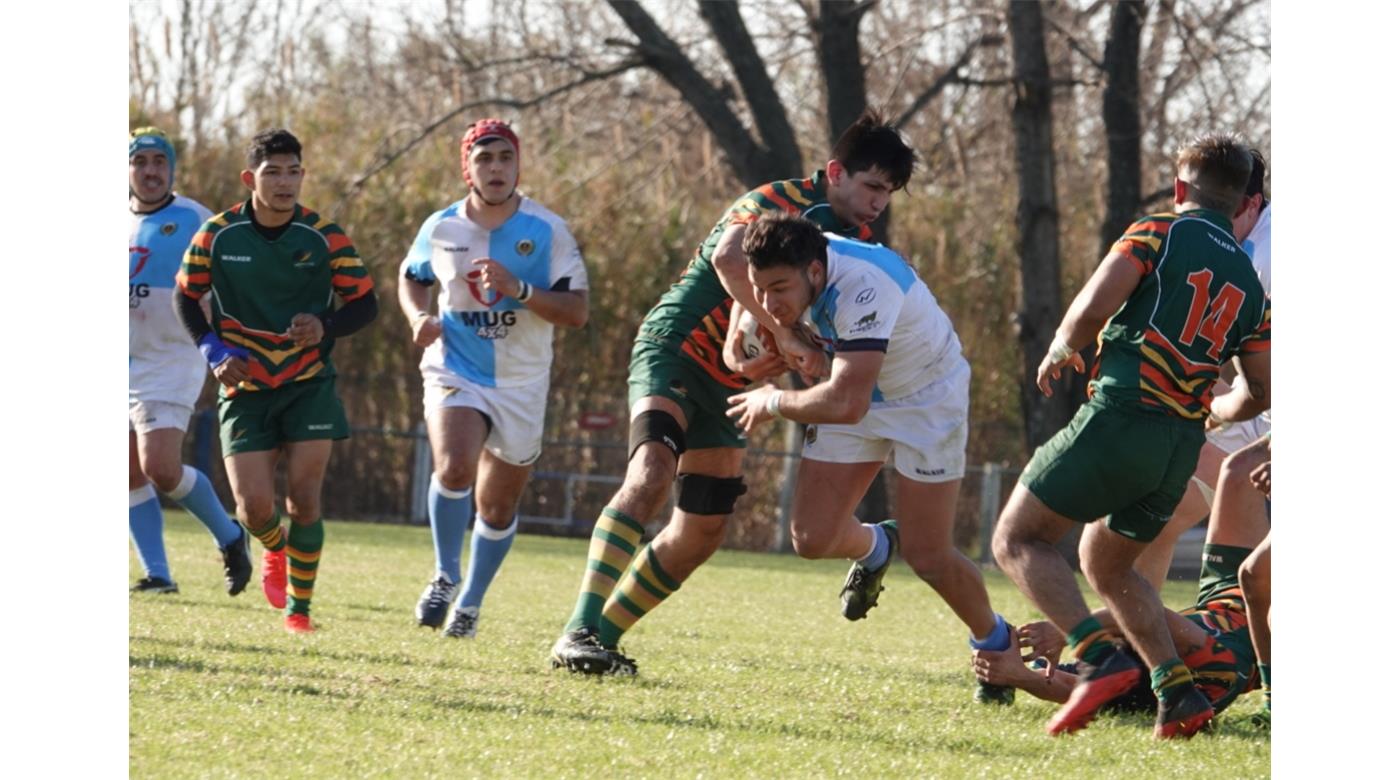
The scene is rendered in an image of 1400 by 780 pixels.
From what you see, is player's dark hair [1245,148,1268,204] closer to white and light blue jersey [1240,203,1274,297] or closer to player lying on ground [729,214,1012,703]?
white and light blue jersey [1240,203,1274,297]

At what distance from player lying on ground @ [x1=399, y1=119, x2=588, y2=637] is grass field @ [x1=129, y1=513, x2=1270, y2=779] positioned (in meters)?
0.45

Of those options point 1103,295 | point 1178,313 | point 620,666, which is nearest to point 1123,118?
point 620,666

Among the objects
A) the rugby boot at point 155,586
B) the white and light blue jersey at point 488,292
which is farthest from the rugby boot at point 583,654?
the rugby boot at point 155,586

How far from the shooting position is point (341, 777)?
381cm

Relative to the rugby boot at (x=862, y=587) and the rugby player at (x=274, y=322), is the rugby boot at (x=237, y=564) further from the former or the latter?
the rugby boot at (x=862, y=587)

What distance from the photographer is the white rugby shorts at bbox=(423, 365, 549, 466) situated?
6.95 meters

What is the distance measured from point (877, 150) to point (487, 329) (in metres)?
2.06

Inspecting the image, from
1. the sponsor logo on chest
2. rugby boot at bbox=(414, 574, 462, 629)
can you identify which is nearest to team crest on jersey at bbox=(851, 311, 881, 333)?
the sponsor logo on chest

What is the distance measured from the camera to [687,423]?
18.6 ft

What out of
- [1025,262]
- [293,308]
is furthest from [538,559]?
[293,308]
